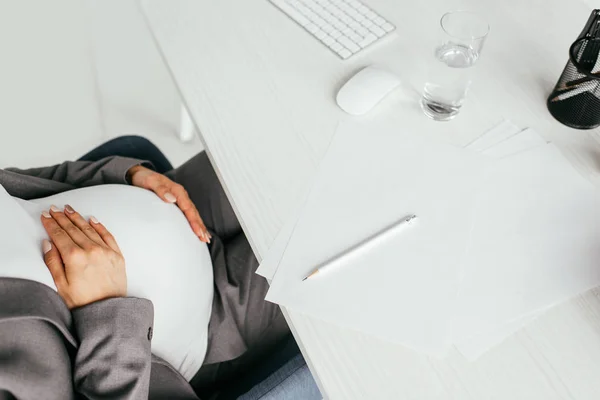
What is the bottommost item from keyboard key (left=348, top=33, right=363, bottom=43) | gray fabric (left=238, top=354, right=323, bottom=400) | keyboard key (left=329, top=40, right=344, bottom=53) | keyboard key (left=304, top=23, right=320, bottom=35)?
gray fabric (left=238, top=354, right=323, bottom=400)

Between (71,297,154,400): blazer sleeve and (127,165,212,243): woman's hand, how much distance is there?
0.22 meters

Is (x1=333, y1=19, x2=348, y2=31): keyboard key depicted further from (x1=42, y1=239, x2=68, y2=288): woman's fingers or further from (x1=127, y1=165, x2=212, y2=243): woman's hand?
(x1=42, y1=239, x2=68, y2=288): woman's fingers

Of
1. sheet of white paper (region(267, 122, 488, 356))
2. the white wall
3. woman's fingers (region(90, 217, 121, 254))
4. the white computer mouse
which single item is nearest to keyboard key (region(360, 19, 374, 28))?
the white computer mouse

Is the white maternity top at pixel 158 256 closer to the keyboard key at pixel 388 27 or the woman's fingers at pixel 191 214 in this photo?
the woman's fingers at pixel 191 214

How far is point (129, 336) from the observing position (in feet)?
2.23

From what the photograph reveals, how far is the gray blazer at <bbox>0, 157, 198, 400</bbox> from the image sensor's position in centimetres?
57

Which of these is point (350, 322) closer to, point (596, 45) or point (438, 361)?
point (438, 361)

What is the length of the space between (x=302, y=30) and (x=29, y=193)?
52 cm

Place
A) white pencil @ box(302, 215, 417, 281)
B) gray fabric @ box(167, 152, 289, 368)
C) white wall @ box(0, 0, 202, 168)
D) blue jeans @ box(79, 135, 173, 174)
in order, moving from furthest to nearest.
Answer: white wall @ box(0, 0, 202, 168) → blue jeans @ box(79, 135, 173, 174) → gray fabric @ box(167, 152, 289, 368) → white pencil @ box(302, 215, 417, 281)

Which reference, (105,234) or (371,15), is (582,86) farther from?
(105,234)

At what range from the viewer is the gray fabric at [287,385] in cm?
70

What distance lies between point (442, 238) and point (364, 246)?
11 centimetres

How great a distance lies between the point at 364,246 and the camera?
2.27ft

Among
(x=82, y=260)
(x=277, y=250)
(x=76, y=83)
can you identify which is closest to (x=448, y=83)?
(x=277, y=250)
